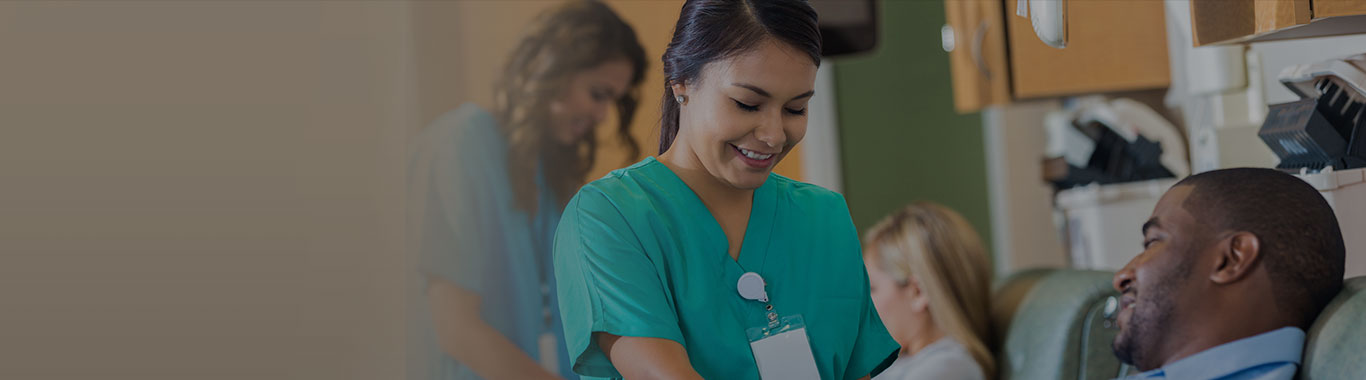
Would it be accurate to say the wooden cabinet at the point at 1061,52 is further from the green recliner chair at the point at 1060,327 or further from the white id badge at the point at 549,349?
the white id badge at the point at 549,349

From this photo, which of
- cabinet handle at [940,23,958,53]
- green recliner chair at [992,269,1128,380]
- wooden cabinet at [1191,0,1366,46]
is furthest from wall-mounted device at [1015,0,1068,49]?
cabinet handle at [940,23,958,53]

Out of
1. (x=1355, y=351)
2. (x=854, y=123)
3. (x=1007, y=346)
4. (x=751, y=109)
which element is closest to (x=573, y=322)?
(x=751, y=109)

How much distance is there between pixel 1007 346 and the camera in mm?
2199

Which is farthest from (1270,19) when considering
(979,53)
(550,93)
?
(979,53)

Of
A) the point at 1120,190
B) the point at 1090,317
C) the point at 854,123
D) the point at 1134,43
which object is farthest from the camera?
the point at 854,123

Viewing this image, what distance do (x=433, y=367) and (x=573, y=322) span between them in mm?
305

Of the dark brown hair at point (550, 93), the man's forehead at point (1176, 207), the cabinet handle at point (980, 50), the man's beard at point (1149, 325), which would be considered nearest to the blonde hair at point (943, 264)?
the cabinet handle at point (980, 50)

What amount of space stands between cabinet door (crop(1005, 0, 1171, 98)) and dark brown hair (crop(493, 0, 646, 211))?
0.46 meters

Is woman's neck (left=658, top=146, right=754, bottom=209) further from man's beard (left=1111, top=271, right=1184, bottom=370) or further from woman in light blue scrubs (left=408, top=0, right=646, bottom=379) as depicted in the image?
man's beard (left=1111, top=271, right=1184, bottom=370)

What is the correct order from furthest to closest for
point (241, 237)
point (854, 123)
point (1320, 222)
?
1. point (854, 123)
2. point (1320, 222)
3. point (241, 237)

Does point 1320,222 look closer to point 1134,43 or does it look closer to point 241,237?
point 1134,43

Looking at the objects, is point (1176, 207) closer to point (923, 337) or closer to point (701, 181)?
point (701, 181)

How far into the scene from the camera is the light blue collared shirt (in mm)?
1285

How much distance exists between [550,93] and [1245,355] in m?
0.82
